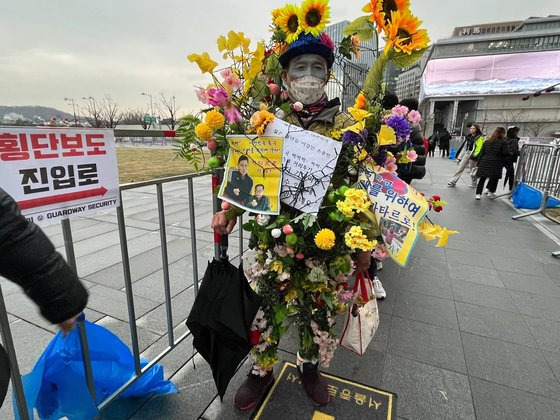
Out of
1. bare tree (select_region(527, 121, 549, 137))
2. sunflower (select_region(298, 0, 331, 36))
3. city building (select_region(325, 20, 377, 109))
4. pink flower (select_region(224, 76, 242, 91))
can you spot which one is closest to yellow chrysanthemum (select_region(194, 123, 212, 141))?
pink flower (select_region(224, 76, 242, 91))

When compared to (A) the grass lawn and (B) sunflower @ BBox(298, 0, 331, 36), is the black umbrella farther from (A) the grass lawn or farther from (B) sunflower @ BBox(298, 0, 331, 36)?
(A) the grass lawn

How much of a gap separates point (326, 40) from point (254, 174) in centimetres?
82

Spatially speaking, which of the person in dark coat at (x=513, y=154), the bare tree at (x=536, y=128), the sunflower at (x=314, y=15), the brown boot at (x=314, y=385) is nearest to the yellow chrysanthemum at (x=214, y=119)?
the sunflower at (x=314, y=15)

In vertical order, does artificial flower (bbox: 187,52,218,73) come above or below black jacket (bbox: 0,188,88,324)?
above

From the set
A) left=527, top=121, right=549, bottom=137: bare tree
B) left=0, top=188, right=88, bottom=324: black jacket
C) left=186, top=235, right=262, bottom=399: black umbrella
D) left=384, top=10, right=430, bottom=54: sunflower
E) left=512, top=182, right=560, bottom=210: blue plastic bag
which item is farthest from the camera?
left=527, top=121, right=549, bottom=137: bare tree

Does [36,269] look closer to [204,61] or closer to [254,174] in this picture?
[254,174]

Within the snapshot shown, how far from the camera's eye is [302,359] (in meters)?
1.93

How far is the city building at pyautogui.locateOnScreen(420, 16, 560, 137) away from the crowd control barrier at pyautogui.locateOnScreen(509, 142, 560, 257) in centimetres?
2339

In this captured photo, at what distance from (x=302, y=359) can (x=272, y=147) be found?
131 centimetres

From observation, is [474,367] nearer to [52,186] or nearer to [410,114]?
[410,114]

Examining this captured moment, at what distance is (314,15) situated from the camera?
1438 millimetres

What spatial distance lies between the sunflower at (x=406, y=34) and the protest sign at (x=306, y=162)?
0.49 meters

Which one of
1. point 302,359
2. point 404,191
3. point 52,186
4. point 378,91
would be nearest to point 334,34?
point 378,91

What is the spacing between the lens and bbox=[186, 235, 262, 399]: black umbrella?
61.8 inches
